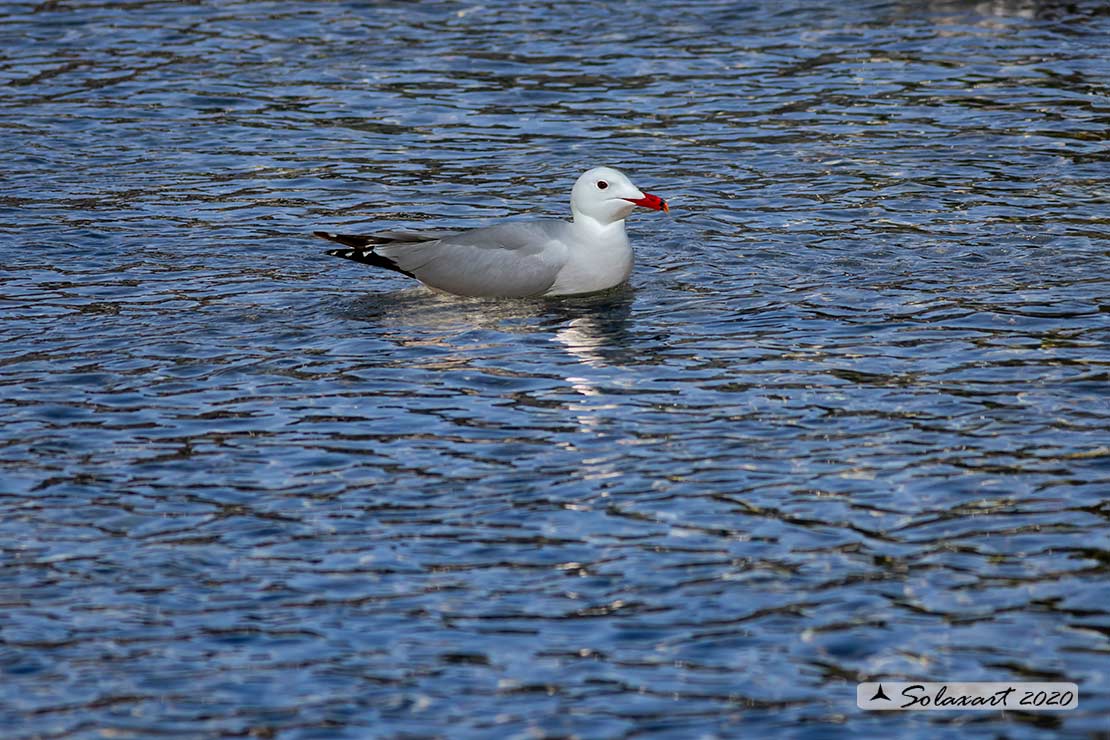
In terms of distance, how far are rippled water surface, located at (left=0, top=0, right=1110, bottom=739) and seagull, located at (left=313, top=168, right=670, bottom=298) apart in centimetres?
23

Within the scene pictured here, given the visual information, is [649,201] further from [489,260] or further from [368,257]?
[368,257]

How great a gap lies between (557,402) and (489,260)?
8.91 feet

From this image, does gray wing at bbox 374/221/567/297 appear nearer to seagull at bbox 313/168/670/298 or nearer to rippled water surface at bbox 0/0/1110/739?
seagull at bbox 313/168/670/298

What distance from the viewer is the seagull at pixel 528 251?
13945 millimetres

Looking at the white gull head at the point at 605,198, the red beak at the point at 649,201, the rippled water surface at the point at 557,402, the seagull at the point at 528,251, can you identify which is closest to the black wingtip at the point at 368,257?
the seagull at the point at 528,251

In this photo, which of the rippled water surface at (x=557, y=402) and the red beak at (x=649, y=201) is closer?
the rippled water surface at (x=557, y=402)

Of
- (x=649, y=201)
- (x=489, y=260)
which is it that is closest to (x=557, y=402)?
(x=489, y=260)

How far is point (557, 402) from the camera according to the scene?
11.5 m

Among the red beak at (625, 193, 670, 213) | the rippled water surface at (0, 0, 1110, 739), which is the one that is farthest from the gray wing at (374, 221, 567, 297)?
the red beak at (625, 193, 670, 213)

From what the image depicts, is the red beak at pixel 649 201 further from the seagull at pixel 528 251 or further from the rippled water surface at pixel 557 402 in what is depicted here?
the rippled water surface at pixel 557 402

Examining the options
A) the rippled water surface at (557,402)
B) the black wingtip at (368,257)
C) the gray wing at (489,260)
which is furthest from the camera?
the black wingtip at (368,257)

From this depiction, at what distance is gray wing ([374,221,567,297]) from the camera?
13.9 m

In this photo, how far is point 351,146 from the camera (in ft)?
61.5

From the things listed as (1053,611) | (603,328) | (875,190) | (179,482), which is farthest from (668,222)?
(1053,611)
